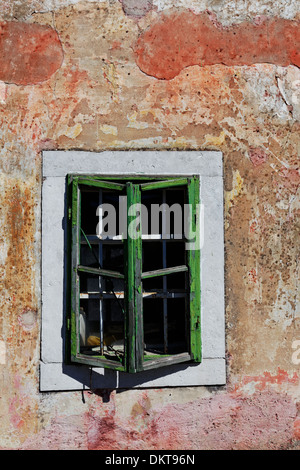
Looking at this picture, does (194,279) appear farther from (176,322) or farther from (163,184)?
(163,184)

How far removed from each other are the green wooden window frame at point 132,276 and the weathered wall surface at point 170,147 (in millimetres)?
267

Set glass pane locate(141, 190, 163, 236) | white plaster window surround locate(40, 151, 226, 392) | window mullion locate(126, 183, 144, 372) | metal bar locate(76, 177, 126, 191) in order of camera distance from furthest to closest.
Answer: glass pane locate(141, 190, 163, 236), white plaster window surround locate(40, 151, 226, 392), metal bar locate(76, 177, 126, 191), window mullion locate(126, 183, 144, 372)

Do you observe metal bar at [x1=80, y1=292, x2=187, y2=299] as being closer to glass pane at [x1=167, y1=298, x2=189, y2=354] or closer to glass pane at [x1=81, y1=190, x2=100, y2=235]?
glass pane at [x1=167, y1=298, x2=189, y2=354]

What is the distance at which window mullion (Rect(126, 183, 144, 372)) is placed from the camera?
3.45 meters

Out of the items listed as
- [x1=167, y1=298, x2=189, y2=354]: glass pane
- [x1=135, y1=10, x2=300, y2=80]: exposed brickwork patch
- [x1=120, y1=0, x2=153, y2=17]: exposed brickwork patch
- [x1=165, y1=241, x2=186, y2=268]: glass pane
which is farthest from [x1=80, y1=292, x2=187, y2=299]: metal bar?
[x1=120, y1=0, x2=153, y2=17]: exposed brickwork patch

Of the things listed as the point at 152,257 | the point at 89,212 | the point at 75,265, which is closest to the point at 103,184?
the point at 89,212

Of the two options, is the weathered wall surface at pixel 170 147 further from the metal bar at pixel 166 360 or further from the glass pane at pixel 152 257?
the glass pane at pixel 152 257

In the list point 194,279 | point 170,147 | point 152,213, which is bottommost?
point 194,279

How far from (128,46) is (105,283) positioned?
1.63 metres

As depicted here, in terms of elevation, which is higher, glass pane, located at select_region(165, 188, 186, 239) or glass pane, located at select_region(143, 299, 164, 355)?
glass pane, located at select_region(165, 188, 186, 239)

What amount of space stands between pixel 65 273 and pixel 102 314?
14.6 inches

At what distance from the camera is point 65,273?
3.67m

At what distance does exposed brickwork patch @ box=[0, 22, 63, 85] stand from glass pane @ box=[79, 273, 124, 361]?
141cm

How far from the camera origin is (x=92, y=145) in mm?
3752
